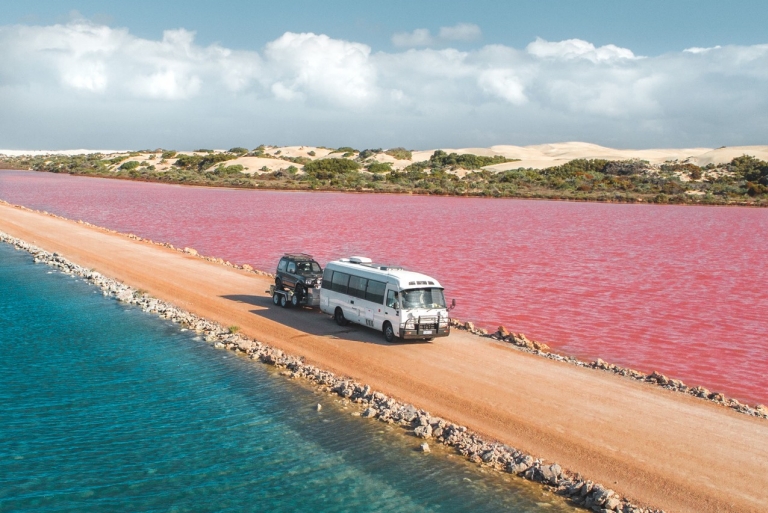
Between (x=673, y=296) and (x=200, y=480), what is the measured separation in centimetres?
2607

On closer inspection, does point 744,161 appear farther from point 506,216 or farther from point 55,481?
point 55,481

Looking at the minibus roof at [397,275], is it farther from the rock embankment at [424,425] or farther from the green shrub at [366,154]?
the green shrub at [366,154]

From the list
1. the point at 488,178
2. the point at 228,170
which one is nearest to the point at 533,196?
the point at 488,178

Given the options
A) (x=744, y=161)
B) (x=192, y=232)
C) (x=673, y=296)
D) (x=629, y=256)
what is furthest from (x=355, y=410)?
(x=744, y=161)

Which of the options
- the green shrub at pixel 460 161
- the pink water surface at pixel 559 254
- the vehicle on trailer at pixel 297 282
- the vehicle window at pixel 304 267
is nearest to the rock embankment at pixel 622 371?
the pink water surface at pixel 559 254

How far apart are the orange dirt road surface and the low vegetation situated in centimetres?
8678

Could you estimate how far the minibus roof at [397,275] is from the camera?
2153 centimetres

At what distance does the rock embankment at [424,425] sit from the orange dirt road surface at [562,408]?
1.50ft

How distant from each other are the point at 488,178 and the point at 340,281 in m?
115

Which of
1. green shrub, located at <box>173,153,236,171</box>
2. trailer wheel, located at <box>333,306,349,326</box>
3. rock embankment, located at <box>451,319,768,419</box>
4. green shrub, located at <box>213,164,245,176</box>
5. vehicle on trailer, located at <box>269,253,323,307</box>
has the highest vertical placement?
green shrub, located at <box>173,153,236,171</box>

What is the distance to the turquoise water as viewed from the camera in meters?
12.8

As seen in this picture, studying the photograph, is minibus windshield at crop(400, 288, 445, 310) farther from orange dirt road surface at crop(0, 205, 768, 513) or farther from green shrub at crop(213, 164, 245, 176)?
green shrub at crop(213, 164, 245, 176)

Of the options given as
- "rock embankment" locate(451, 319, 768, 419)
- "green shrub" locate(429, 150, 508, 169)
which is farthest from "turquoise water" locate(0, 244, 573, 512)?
"green shrub" locate(429, 150, 508, 169)

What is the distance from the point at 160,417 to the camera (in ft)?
54.6
